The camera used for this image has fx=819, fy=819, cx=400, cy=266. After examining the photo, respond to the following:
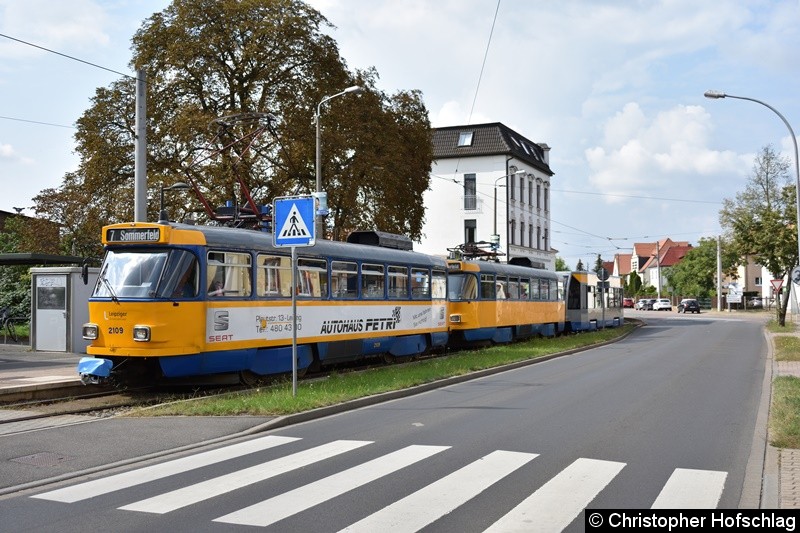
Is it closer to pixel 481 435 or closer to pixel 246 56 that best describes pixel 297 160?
pixel 246 56

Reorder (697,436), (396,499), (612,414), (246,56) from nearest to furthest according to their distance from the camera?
(396,499) < (697,436) < (612,414) < (246,56)

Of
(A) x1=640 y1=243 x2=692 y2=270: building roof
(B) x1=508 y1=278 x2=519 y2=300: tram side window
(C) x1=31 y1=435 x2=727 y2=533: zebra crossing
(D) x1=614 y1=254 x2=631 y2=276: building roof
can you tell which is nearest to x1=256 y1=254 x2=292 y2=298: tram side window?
(C) x1=31 y1=435 x2=727 y2=533: zebra crossing

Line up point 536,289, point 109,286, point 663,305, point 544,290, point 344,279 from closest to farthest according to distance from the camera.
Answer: point 109,286, point 344,279, point 536,289, point 544,290, point 663,305

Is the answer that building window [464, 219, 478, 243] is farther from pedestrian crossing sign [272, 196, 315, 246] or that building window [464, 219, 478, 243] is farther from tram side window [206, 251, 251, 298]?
pedestrian crossing sign [272, 196, 315, 246]

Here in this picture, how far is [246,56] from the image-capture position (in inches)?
1115

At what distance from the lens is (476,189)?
6125cm

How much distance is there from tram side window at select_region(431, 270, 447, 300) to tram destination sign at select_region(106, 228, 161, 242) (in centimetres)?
1082

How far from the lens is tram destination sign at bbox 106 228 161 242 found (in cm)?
1375

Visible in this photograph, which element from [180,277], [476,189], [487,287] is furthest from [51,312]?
[476,189]

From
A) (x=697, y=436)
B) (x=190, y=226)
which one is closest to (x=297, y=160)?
(x=190, y=226)

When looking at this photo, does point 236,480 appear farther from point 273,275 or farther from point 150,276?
point 273,275

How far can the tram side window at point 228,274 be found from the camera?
14.2 metres

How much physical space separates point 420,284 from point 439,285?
1584 mm

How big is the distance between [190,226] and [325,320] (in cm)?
420
